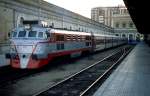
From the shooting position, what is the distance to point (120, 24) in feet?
402

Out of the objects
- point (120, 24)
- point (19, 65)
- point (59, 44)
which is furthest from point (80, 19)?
point (120, 24)

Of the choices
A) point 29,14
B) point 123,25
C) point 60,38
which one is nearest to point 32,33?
point 60,38

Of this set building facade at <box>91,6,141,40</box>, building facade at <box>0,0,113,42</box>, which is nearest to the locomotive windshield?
building facade at <box>0,0,113,42</box>

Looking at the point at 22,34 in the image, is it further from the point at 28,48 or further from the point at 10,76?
the point at 10,76

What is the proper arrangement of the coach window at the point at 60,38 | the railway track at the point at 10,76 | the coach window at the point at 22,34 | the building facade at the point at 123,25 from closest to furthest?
1. the railway track at the point at 10,76
2. the coach window at the point at 22,34
3. the coach window at the point at 60,38
4. the building facade at the point at 123,25

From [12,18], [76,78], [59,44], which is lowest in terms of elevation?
[76,78]

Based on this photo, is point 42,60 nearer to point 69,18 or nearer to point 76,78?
point 76,78

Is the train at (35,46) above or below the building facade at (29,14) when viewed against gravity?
below

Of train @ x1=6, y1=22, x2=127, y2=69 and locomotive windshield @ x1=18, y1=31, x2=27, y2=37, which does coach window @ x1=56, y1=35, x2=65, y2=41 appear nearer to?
train @ x1=6, y1=22, x2=127, y2=69

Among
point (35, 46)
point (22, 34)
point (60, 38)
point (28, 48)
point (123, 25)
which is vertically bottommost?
point (28, 48)

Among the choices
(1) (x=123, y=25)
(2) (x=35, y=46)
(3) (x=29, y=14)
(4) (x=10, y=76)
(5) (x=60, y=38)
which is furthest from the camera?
(1) (x=123, y=25)

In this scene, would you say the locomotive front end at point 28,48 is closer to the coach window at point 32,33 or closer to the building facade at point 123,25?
the coach window at point 32,33

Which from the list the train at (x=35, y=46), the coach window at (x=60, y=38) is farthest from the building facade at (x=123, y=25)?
the train at (x=35, y=46)

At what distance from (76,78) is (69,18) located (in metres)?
29.7
